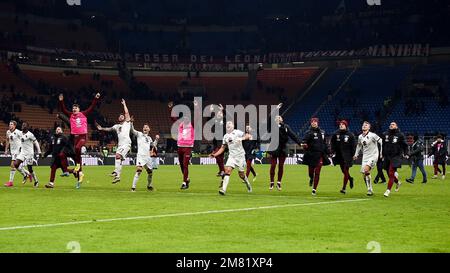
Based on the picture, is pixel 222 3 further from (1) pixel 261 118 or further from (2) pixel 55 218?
(2) pixel 55 218

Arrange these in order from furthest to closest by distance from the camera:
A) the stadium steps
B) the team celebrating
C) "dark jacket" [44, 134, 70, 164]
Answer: the stadium steps < "dark jacket" [44, 134, 70, 164] < the team celebrating

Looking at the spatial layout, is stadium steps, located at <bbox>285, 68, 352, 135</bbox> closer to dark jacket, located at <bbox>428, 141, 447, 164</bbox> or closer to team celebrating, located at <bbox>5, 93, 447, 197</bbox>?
dark jacket, located at <bbox>428, 141, 447, 164</bbox>

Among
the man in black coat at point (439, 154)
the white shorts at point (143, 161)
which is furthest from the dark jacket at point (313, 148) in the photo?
the man in black coat at point (439, 154)

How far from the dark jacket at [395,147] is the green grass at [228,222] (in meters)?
1.19

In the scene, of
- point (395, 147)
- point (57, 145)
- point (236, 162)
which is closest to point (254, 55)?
point (57, 145)

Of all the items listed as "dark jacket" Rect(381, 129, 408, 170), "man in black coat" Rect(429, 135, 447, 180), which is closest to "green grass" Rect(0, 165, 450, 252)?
"dark jacket" Rect(381, 129, 408, 170)

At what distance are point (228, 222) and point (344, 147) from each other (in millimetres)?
11485

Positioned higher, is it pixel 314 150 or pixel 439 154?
pixel 314 150

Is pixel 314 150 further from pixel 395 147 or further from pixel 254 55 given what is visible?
pixel 254 55

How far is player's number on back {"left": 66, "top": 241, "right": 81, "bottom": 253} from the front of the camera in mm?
12499

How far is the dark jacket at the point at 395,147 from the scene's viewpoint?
1062 inches

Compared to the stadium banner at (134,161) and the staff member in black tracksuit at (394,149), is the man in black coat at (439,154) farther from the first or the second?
the stadium banner at (134,161)

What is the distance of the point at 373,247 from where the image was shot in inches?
520

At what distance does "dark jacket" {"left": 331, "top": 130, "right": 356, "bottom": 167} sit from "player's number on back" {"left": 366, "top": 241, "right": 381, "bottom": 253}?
46.3 ft
